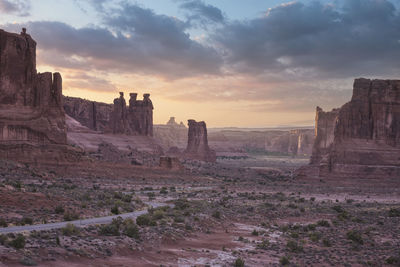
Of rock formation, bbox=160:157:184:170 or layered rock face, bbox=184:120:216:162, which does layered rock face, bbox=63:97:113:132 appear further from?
rock formation, bbox=160:157:184:170

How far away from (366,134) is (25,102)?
46551mm

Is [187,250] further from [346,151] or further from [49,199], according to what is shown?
[346,151]

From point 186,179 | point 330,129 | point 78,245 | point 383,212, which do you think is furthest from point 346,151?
point 78,245

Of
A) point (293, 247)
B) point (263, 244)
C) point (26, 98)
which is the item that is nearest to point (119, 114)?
point (26, 98)

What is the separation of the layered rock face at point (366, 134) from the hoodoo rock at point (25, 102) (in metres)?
37.9

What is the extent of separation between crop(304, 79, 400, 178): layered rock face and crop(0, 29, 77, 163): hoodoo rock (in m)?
37.9

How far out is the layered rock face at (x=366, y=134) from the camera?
194 feet

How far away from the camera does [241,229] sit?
75.9 ft

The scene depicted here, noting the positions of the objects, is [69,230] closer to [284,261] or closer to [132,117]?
[284,261]

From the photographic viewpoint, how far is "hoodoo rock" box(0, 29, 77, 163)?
1628 inches

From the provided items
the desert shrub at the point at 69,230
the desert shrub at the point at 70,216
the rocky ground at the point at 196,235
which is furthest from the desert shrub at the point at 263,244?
the desert shrub at the point at 70,216

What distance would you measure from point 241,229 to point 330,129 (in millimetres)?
78852

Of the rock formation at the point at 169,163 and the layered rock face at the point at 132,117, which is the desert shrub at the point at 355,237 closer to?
the rock formation at the point at 169,163

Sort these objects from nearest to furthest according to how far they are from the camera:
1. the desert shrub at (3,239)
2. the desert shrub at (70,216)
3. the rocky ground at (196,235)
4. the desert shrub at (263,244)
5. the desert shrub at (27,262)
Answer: the desert shrub at (27,262), the desert shrub at (3,239), the rocky ground at (196,235), the desert shrub at (263,244), the desert shrub at (70,216)
